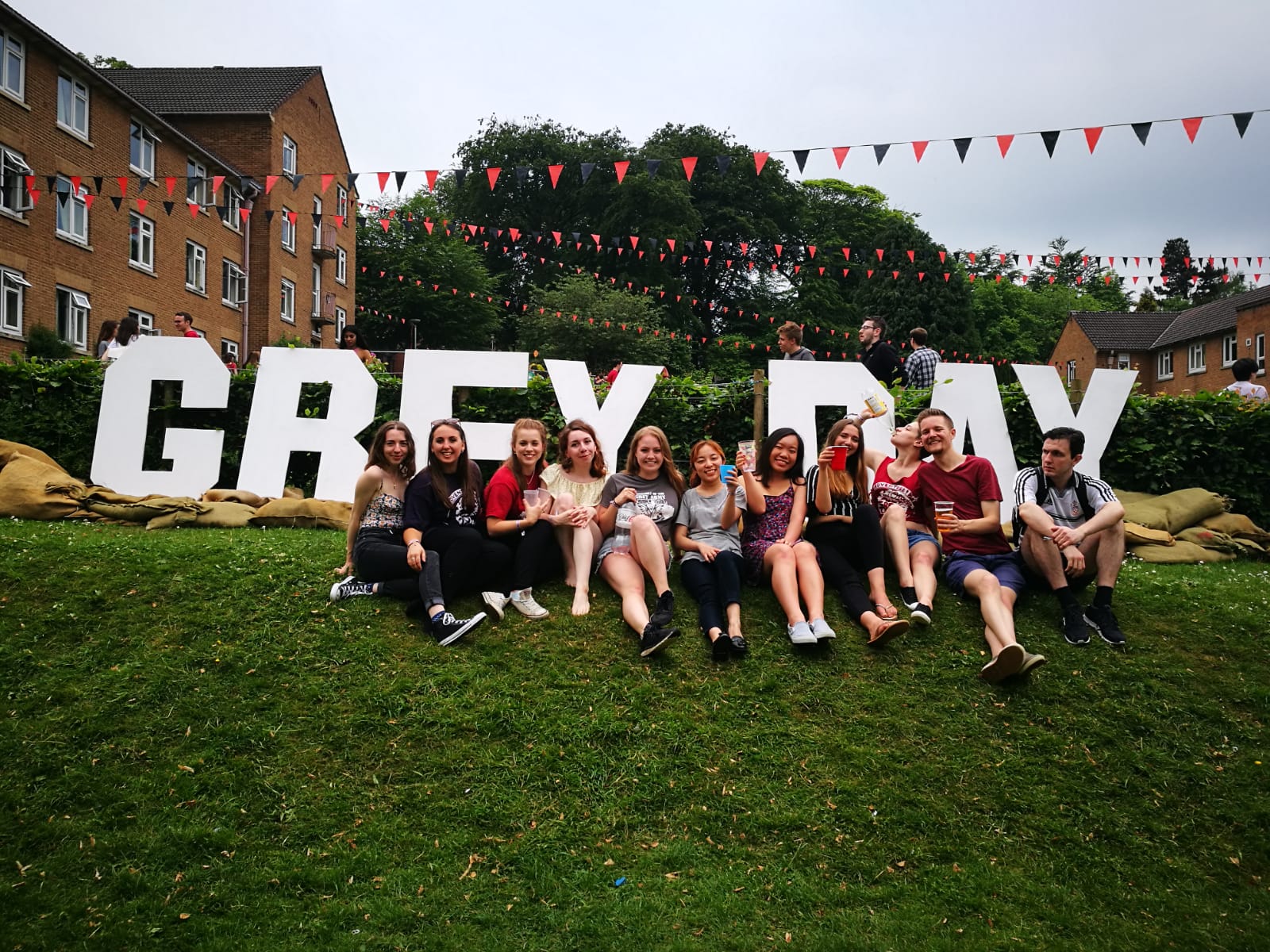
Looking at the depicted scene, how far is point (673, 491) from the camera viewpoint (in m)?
6.68

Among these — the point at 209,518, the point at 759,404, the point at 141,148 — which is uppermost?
the point at 141,148

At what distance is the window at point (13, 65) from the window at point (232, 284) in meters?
9.19

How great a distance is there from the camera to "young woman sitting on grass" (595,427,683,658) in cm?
613

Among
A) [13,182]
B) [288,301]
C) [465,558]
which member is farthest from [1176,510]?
[288,301]

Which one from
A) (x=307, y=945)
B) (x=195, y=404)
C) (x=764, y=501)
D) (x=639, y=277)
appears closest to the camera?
(x=307, y=945)

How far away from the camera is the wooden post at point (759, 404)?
9.38 metres

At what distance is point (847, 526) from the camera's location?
21.4 ft

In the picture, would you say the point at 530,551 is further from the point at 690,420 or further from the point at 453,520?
the point at 690,420

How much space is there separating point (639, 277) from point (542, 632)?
3370cm

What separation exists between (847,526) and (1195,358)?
4591 centimetres

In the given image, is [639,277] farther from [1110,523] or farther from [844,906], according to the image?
[844,906]

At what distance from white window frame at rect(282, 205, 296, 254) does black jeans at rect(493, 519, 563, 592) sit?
28.5 m

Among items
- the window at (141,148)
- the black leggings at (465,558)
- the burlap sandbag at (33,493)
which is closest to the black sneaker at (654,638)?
the black leggings at (465,558)

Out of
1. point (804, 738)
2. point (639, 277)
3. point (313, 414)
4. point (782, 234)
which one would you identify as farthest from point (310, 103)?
point (804, 738)
